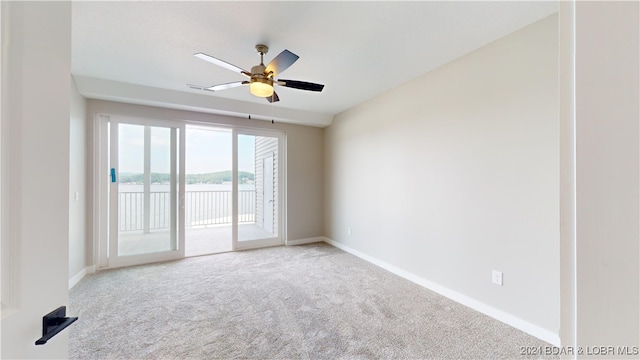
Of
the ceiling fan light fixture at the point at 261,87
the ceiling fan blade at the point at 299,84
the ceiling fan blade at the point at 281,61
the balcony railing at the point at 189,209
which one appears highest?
the ceiling fan blade at the point at 281,61

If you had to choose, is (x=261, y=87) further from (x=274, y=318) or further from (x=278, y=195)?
(x=278, y=195)

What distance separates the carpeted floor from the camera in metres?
1.92

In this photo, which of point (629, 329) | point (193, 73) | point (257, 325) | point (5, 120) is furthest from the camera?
point (193, 73)

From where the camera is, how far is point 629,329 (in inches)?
14.3

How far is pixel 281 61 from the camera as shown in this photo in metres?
2.22

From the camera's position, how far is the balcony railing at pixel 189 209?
3787 mm

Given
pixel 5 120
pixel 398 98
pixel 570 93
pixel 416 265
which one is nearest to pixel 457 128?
pixel 398 98

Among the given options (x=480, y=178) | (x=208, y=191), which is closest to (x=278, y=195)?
(x=208, y=191)

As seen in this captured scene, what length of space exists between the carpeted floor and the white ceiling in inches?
102

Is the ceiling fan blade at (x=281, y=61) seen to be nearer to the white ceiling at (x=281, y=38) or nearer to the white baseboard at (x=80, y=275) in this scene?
the white ceiling at (x=281, y=38)

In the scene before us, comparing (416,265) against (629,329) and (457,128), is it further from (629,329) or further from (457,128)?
(629,329)

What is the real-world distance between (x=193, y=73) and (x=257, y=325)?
294cm

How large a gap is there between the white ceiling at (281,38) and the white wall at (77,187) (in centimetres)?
31

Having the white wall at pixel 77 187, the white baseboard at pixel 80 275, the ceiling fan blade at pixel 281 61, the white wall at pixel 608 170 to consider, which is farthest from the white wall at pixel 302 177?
the white wall at pixel 608 170
